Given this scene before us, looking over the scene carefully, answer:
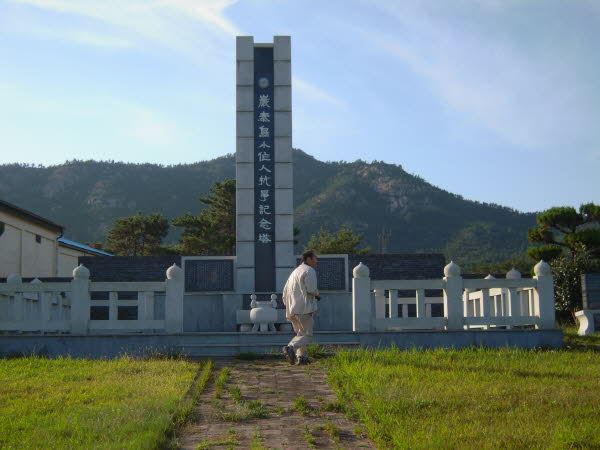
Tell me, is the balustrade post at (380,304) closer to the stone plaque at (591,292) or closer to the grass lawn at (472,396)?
the grass lawn at (472,396)

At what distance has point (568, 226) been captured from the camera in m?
23.4

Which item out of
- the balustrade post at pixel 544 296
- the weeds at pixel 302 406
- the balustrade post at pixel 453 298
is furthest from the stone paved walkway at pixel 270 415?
the balustrade post at pixel 544 296

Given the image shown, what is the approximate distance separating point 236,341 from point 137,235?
1475 inches

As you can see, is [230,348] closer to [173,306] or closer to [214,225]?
[173,306]

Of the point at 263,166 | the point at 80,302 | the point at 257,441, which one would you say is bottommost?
the point at 257,441

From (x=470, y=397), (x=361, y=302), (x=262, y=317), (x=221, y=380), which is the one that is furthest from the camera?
(x=262, y=317)

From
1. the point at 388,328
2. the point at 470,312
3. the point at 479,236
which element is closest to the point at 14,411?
the point at 388,328

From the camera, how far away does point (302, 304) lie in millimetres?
8953

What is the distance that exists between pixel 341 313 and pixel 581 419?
939cm

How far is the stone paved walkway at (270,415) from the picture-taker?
5.19m

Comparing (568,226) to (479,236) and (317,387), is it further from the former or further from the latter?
(479,236)

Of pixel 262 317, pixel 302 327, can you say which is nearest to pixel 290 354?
pixel 302 327

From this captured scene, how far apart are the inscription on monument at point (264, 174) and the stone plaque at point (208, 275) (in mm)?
601

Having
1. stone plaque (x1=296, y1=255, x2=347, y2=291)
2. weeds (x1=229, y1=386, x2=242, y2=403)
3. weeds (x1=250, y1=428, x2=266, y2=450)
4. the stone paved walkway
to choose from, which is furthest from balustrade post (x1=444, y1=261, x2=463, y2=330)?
weeds (x1=250, y1=428, x2=266, y2=450)
